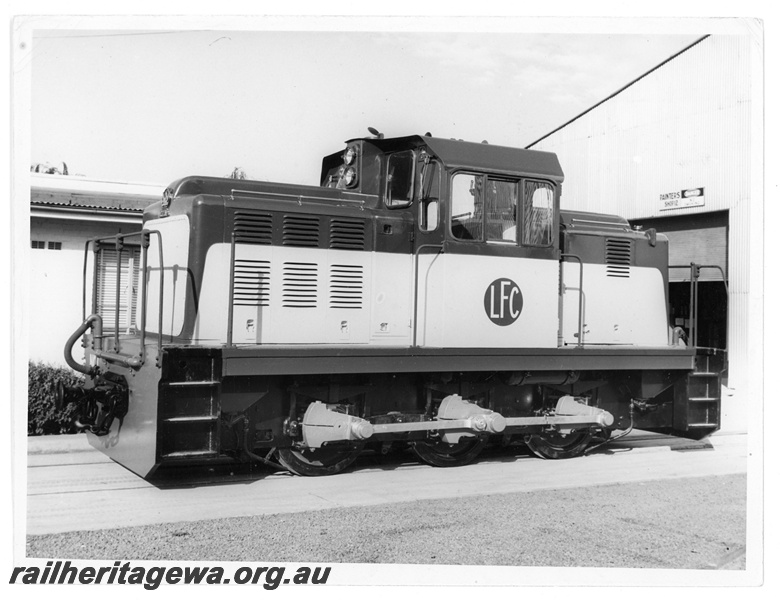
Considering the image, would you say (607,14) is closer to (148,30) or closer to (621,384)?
(148,30)

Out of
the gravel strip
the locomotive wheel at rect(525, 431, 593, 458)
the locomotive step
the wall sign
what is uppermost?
the wall sign

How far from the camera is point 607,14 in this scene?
21.1ft

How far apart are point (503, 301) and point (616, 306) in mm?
1900

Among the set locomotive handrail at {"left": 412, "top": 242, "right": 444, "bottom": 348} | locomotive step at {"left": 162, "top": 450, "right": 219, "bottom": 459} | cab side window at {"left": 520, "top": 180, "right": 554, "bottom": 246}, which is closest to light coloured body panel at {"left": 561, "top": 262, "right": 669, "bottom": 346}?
cab side window at {"left": 520, "top": 180, "right": 554, "bottom": 246}

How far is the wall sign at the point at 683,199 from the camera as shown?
12.6m

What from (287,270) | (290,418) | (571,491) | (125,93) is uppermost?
(125,93)

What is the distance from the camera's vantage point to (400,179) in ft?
28.7

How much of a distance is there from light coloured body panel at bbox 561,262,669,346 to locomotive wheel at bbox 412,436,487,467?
1639 millimetres

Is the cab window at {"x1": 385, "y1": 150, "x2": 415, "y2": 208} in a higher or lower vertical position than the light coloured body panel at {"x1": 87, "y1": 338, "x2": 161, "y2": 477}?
higher

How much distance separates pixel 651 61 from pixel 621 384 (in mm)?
3960

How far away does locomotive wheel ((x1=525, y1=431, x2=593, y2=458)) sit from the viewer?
953 centimetres

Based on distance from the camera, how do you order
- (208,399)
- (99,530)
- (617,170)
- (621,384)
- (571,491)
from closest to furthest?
(99,530) < (208,399) < (571,491) < (621,384) < (617,170)

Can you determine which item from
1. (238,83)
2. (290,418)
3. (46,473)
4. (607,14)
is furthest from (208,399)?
(607,14)

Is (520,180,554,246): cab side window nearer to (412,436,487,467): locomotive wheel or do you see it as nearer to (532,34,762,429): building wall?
(412,436,487,467): locomotive wheel
